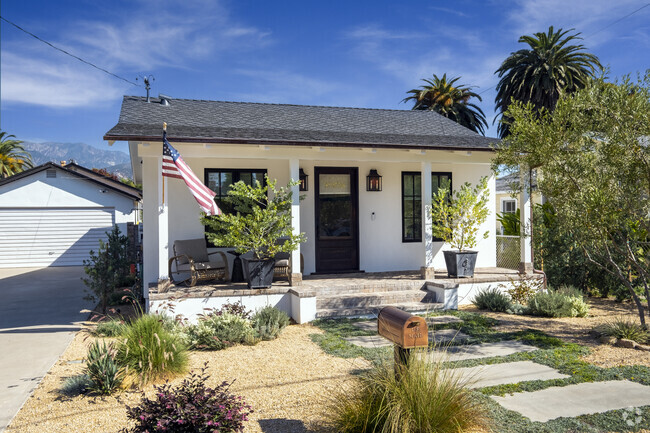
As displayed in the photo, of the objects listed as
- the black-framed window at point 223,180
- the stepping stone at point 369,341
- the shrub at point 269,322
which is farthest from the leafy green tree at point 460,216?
the shrub at point 269,322

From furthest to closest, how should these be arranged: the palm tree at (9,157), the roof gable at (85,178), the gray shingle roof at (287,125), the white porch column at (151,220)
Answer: the palm tree at (9,157)
the roof gable at (85,178)
the white porch column at (151,220)
the gray shingle roof at (287,125)

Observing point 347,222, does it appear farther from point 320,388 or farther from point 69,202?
point 69,202

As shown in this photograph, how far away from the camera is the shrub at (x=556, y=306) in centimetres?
773

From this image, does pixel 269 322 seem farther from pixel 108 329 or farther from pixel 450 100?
Answer: pixel 450 100

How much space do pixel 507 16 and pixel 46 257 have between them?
18.7 m

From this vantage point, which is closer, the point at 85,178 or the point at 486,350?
the point at 486,350

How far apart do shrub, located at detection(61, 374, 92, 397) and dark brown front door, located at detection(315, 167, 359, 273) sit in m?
5.59

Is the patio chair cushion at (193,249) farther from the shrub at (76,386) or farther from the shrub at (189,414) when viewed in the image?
the shrub at (189,414)

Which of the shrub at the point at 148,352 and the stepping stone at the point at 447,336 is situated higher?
the shrub at the point at 148,352

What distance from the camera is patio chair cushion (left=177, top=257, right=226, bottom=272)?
8.10m

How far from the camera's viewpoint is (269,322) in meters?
6.70

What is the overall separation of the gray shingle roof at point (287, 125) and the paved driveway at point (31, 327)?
313 centimetres

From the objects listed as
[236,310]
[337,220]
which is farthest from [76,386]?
[337,220]

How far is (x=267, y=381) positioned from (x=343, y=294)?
141 inches
